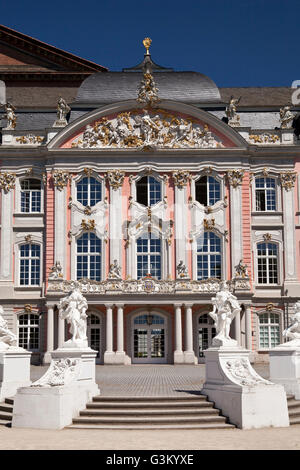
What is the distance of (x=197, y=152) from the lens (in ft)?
123

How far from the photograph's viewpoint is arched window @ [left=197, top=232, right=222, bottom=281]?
3669cm

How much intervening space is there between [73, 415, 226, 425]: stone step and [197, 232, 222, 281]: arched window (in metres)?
21.5

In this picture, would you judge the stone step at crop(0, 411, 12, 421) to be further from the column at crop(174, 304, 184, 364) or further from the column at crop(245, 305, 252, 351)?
the column at crop(245, 305, 252, 351)

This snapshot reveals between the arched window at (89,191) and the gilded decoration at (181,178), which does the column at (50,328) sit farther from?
the gilded decoration at (181,178)

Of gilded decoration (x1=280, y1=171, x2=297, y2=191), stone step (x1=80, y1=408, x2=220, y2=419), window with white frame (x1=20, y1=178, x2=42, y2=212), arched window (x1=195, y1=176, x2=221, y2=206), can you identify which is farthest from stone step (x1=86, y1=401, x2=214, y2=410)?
gilded decoration (x1=280, y1=171, x2=297, y2=191)

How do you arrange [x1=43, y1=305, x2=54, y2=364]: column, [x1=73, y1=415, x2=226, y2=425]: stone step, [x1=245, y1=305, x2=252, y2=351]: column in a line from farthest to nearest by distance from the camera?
1. [x1=245, y1=305, x2=252, y2=351]: column
2. [x1=43, y1=305, x2=54, y2=364]: column
3. [x1=73, y1=415, x2=226, y2=425]: stone step

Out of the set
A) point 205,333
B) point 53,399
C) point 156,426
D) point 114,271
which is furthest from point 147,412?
point 205,333

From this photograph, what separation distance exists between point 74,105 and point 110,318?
1204 centimetres

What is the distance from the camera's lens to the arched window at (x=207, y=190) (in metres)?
37.6

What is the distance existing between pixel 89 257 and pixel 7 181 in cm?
609

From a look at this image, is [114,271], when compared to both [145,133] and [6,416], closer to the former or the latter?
[145,133]

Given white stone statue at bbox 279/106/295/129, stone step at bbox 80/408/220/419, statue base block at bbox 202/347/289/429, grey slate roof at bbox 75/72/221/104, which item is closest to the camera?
statue base block at bbox 202/347/289/429

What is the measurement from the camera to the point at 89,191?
37.5 meters

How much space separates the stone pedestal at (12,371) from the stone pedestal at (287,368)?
6417mm
